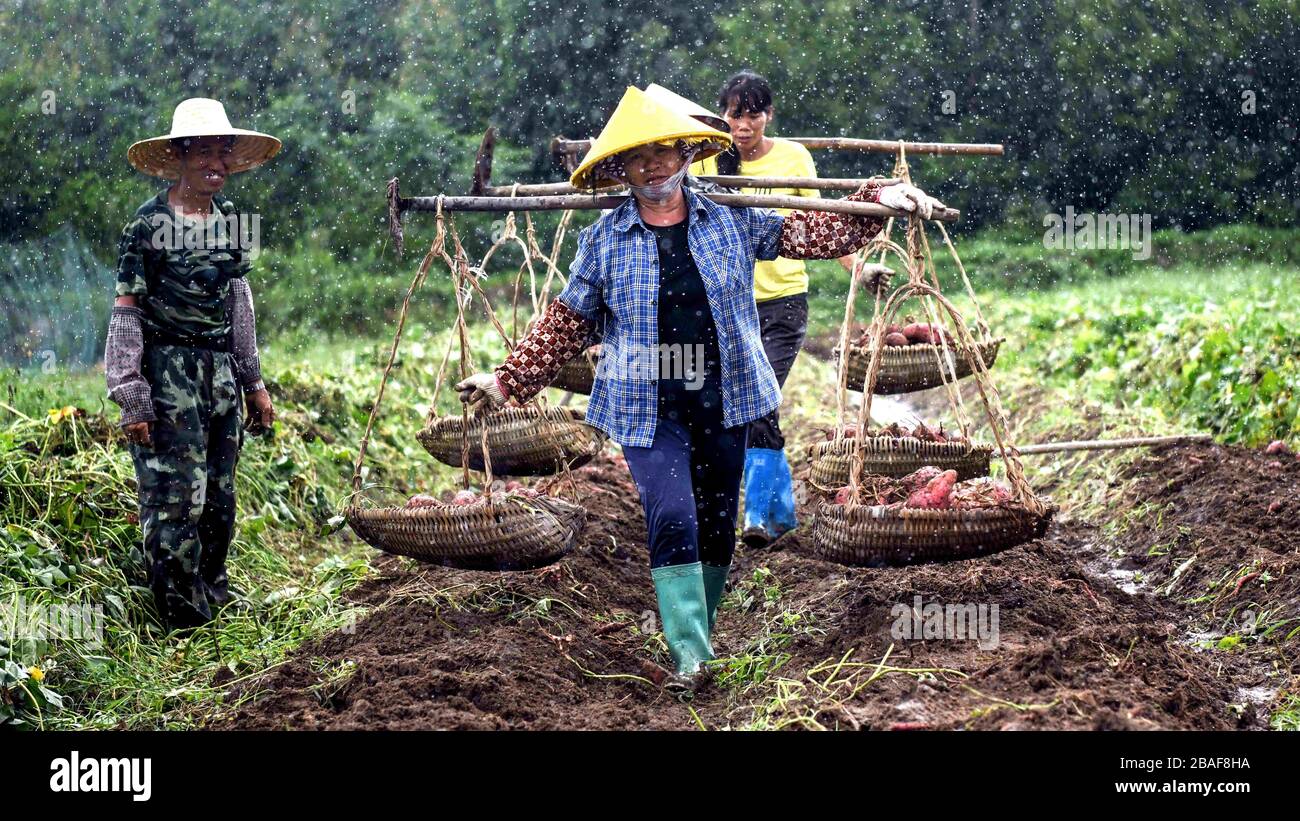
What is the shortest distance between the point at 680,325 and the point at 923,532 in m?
1.00

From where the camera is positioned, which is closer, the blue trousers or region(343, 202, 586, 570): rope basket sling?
the blue trousers

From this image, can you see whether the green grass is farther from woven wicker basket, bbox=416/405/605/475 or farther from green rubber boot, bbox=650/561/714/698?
green rubber boot, bbox=650/561/714/698

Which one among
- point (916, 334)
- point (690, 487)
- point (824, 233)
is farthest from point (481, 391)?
point (916, 334)

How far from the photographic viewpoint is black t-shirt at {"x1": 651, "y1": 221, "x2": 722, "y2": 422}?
14.6 feet

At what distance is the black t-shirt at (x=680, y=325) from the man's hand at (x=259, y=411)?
73.3 inches

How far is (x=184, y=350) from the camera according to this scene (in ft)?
16.9

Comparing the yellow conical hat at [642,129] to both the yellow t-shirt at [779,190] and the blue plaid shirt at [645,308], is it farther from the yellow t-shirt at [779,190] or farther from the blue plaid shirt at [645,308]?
the yellow t-shirt at [779,190]

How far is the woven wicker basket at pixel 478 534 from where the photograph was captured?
4.68m

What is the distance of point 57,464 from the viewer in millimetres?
5793

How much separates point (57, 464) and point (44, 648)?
1372 millimetres

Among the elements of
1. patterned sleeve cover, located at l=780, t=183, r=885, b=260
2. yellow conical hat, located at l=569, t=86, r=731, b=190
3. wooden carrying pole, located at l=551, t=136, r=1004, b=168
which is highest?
wooden carrying pole, located at l=551, t=136, r=1004, b=168

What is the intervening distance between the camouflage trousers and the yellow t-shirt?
2.16 metres

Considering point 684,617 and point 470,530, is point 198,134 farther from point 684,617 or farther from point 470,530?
point 684,617

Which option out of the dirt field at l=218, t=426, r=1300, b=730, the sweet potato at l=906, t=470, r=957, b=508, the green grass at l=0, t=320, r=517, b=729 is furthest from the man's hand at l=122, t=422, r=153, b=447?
the sweet potato at l=906, t=470, r=957, b=508
